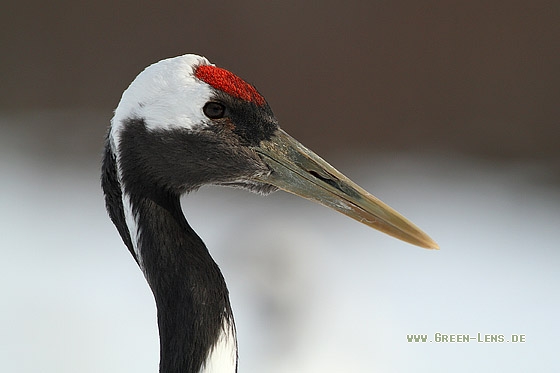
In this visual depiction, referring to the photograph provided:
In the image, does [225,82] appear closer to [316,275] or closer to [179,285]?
[179,285]

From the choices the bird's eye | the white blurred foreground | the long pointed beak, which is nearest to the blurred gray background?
the white blurred foreground

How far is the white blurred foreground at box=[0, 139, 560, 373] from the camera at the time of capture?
1.66m

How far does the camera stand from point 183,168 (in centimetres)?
75

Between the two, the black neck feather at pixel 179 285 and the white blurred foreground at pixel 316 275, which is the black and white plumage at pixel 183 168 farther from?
the white blurred foreground at pixel 316 275

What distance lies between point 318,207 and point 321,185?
4.75ft

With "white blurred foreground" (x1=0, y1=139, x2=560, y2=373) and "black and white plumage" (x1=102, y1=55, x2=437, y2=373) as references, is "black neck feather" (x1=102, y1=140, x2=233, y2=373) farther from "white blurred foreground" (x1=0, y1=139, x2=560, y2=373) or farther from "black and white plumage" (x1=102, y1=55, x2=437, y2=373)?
"white blurred foreground" (x1=0, y1=139, x2=560, y2=373)

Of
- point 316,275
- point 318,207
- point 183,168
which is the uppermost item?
point 318,207

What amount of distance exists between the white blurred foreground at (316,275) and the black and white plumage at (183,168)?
910 mm

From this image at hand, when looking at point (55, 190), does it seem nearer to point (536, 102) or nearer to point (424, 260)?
point (424, 260)

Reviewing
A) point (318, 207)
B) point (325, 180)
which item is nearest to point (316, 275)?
point (318, 207)

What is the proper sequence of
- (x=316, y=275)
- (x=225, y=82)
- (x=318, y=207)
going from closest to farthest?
1. (x=225, y=82)
2. (x=316, y=275)
3. (x=318, y=207)

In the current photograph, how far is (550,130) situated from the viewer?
7.96 ft

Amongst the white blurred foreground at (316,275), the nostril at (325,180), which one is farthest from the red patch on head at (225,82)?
the white blurred foreground at (316,275)

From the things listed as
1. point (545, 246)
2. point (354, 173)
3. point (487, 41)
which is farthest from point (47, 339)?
point (487, 41)
